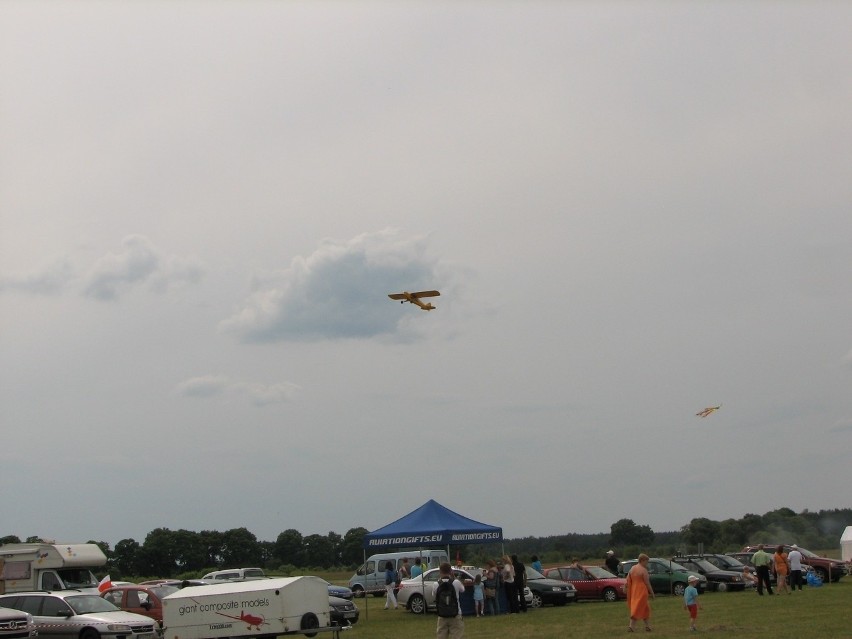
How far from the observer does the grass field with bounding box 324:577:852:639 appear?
19.5m

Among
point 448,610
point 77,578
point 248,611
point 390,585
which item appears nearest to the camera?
point 448,610

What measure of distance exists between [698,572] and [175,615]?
20166 mm

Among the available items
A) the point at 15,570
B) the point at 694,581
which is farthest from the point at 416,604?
the point at 15,570

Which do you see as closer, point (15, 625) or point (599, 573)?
point (15, 625)

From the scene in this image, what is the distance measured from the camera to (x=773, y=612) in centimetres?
2311

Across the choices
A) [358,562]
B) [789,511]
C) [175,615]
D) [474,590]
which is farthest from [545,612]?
[789,511]

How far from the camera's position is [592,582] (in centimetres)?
3173

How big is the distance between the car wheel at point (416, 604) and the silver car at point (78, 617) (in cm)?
934

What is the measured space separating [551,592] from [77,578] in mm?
13839

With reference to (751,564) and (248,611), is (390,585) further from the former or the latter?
(248,611)

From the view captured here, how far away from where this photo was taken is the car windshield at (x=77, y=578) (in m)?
29.1

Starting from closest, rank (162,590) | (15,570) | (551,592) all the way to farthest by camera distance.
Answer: (162,590) < (15,570) < (551,592)

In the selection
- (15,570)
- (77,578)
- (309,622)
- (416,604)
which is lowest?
(416,604)

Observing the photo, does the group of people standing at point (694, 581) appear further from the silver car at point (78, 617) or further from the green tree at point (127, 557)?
the green tree at point (127, 557)
